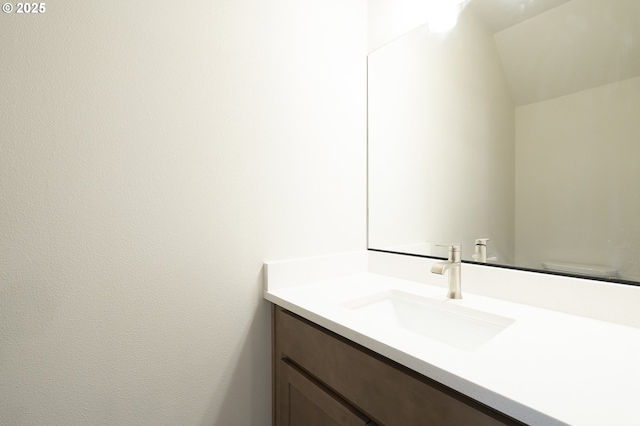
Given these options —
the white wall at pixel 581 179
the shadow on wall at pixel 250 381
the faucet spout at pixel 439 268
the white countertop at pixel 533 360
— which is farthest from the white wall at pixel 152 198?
the white wall at pixel 581 179

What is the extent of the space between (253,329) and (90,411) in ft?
1.50

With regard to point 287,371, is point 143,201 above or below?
above

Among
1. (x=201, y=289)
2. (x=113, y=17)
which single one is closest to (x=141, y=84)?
(x=113, y=17)

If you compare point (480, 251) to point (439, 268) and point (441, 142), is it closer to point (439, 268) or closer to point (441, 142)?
point (439, 268)

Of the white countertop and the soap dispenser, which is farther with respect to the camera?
the soap dispenser

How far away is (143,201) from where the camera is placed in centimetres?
82

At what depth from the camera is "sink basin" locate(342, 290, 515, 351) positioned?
2.63 ft

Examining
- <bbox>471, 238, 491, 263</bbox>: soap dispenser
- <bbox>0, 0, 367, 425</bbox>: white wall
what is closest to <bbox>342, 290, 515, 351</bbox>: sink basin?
<bbox>471, 238, 491, 263</bbox>: soap dispenser

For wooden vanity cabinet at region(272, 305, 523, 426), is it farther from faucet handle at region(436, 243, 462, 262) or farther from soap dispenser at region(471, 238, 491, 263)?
soap dispenser at region(471, 238, 491, 263)

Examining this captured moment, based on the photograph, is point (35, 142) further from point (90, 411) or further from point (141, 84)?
point (90, 411)

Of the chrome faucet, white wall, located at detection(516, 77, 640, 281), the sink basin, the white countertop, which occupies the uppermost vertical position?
white wall, located at detection(516, 77, 640, 281)

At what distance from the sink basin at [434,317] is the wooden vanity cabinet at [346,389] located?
117 mm

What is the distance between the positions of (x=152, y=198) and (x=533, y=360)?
38.4 inches

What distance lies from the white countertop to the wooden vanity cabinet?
0.04 metres
